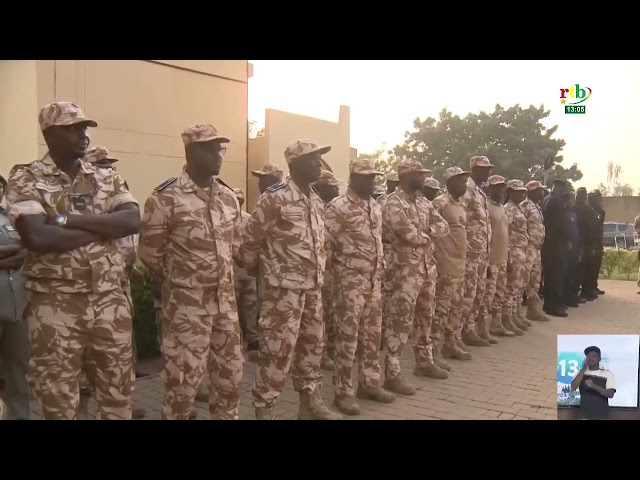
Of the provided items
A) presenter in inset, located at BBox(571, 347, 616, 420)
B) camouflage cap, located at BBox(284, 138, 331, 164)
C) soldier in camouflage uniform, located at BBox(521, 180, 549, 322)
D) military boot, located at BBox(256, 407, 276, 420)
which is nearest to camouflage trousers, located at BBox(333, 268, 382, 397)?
military boot, located at BBox(256, 407, 276, 420)

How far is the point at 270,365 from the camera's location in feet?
12.3

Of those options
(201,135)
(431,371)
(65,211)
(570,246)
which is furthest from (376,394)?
(570,246)

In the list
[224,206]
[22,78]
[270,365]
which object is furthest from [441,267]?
[22,78]

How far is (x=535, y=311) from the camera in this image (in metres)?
7.91

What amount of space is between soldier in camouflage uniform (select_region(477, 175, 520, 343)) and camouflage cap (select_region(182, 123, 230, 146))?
14.9 feet

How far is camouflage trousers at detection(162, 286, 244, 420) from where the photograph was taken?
10.3 feet

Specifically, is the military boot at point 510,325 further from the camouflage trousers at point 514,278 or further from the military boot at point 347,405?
the military boot at point 347,405

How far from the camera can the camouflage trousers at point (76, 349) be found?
277 cm

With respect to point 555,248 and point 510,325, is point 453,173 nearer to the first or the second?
point 510,325

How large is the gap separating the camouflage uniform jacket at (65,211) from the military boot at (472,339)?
464 centimetres

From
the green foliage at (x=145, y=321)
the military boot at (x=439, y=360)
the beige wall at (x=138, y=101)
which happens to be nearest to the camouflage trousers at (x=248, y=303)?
the green foliage at (x=145, y=321)
